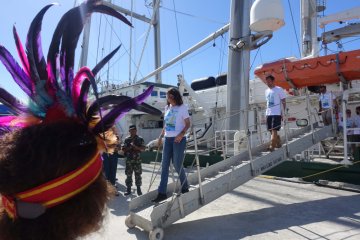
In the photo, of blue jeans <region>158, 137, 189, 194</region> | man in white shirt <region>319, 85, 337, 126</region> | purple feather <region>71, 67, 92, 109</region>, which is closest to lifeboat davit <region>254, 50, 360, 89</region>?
man in white shirt <region>319, 85, 337, 126</region>

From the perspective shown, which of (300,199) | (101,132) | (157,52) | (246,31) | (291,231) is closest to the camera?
(101,132)

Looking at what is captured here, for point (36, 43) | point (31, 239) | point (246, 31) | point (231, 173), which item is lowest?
point (231, 173)

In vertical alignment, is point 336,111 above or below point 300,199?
above

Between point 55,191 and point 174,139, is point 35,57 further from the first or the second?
point 174,139

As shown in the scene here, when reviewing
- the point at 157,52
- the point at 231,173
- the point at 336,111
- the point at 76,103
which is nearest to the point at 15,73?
the point at 76,103

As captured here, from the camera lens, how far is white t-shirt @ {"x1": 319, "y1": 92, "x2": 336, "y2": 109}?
839 centimetres

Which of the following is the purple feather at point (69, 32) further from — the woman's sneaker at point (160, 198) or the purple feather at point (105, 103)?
the woman's sneaker at point (160, 198)

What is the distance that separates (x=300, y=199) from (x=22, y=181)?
6.25 m

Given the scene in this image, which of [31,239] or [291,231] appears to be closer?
[31,239]

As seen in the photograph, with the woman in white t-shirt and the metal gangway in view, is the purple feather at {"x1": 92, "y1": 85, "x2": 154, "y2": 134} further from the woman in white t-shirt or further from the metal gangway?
the woman in white t-shirt

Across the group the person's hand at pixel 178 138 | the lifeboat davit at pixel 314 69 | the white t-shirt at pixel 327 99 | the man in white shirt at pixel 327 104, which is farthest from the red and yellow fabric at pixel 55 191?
the lifeboat davit at pixel 314 69

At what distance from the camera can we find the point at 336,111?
8281 millimetres

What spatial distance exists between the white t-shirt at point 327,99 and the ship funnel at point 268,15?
7.02ft

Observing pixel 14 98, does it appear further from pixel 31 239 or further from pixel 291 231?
pixel 291 231
